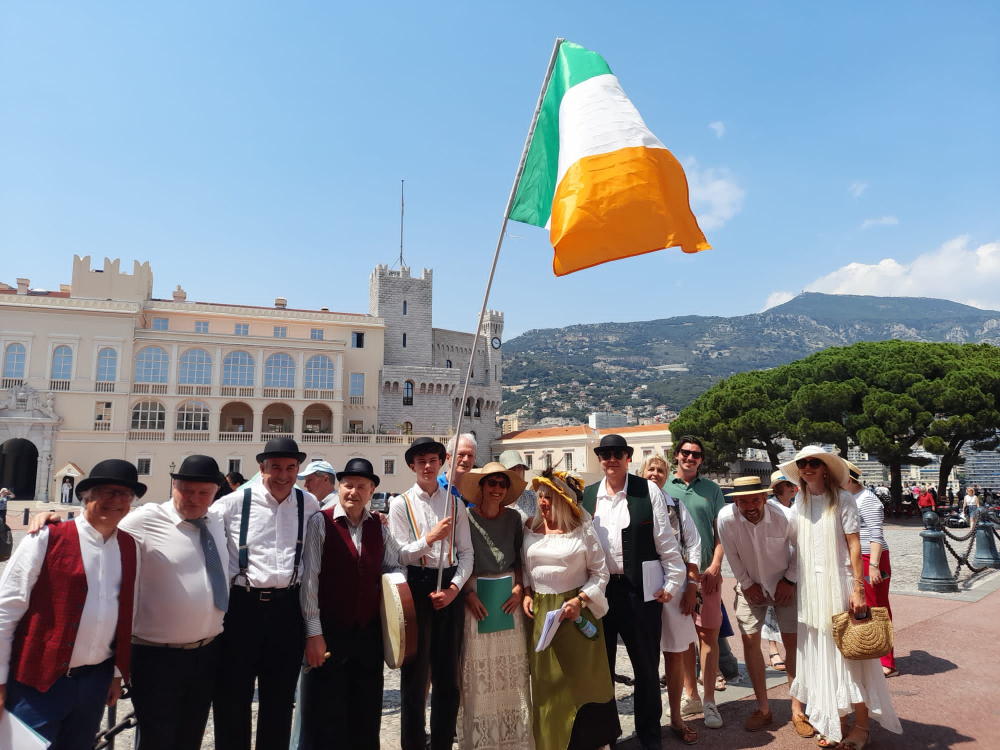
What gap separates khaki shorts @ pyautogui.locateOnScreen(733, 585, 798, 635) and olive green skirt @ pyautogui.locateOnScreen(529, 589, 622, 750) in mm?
1316

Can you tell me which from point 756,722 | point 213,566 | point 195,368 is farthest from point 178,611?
point 195,368

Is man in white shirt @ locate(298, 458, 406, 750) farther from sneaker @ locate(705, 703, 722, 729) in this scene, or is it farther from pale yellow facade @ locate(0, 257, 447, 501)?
pale yellow facade @ locate(0, 257, 447, 501)

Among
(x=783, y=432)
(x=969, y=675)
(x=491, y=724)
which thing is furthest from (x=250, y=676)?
(x=783, y=432)

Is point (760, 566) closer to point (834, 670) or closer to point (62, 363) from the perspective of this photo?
point (834, 670)

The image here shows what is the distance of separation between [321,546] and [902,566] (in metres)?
12.8

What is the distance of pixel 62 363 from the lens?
1377 inches

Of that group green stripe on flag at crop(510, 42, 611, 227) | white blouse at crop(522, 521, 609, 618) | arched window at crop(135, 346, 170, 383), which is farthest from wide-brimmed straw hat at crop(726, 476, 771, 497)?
arched window at crop(135, 346, 170, 383)

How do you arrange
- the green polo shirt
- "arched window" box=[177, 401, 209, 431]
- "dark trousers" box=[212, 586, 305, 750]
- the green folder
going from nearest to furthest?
"dark trousers" box=[212, 586, 305, 750], the green folder, the green polo shirt, "arched window" box=[177, 401, 209, 431]

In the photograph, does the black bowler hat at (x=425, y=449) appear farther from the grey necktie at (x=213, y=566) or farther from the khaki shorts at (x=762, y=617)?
the khaki shorts at (x=762, y=617)

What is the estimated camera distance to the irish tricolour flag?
13.1 ft

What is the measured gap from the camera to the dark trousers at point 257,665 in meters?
3.26

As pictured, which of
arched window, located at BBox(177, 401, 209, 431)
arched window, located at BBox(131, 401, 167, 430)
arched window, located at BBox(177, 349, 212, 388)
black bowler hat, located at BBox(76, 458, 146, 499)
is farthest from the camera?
→ arched window, located at BBox(177, 349, 212, 388)

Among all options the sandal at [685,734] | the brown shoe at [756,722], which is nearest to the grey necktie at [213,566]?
the sandal at [685,734]

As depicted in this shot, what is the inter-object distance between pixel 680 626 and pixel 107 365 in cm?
3924
